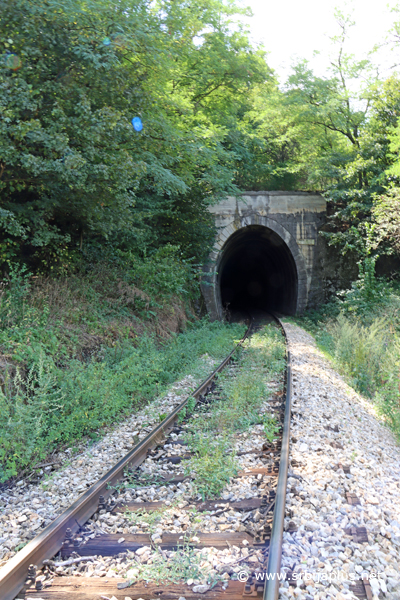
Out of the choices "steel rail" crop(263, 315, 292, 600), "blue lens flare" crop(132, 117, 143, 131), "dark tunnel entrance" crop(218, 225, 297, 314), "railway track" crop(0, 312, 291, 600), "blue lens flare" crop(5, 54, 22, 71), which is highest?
"blue lens flare" crop(5, 54, 22, 71)

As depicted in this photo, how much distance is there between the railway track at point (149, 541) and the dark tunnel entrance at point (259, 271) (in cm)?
1516

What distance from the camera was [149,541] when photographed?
286 centimetres

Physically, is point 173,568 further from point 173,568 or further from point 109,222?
point 109,222

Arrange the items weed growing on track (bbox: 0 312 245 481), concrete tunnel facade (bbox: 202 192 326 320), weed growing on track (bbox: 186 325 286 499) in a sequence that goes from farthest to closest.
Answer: concrete tunnel facade (bbox: 202 192 326 320)
weed growing on track (bbox: 0 312 245 481)
weed growing on track (bbox: 186 325 286 499)

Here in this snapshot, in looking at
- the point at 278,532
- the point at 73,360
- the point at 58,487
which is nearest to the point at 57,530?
the point at 58,487

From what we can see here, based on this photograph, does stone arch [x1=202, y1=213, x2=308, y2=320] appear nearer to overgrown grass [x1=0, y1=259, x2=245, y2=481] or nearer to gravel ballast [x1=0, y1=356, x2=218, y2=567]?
overgrown grass [x1=0, y1=259, x2=245, y2=481]

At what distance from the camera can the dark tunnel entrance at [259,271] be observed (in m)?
20.8

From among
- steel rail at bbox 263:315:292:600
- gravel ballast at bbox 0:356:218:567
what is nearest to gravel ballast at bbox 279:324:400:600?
steel rail at bbox 263:315:292:600

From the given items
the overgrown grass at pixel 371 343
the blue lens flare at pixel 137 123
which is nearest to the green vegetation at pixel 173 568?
the overgrown grass at pixel 371 343

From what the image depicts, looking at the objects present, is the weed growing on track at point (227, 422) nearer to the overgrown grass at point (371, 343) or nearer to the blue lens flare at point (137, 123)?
the overgrown grass at point (371, 343)

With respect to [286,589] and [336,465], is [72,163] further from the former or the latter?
[286,589]

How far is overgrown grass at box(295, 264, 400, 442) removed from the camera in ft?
20.5

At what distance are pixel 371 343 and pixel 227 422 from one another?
461cm

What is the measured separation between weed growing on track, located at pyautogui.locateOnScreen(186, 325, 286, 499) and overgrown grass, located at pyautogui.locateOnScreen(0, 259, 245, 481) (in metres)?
1.26
